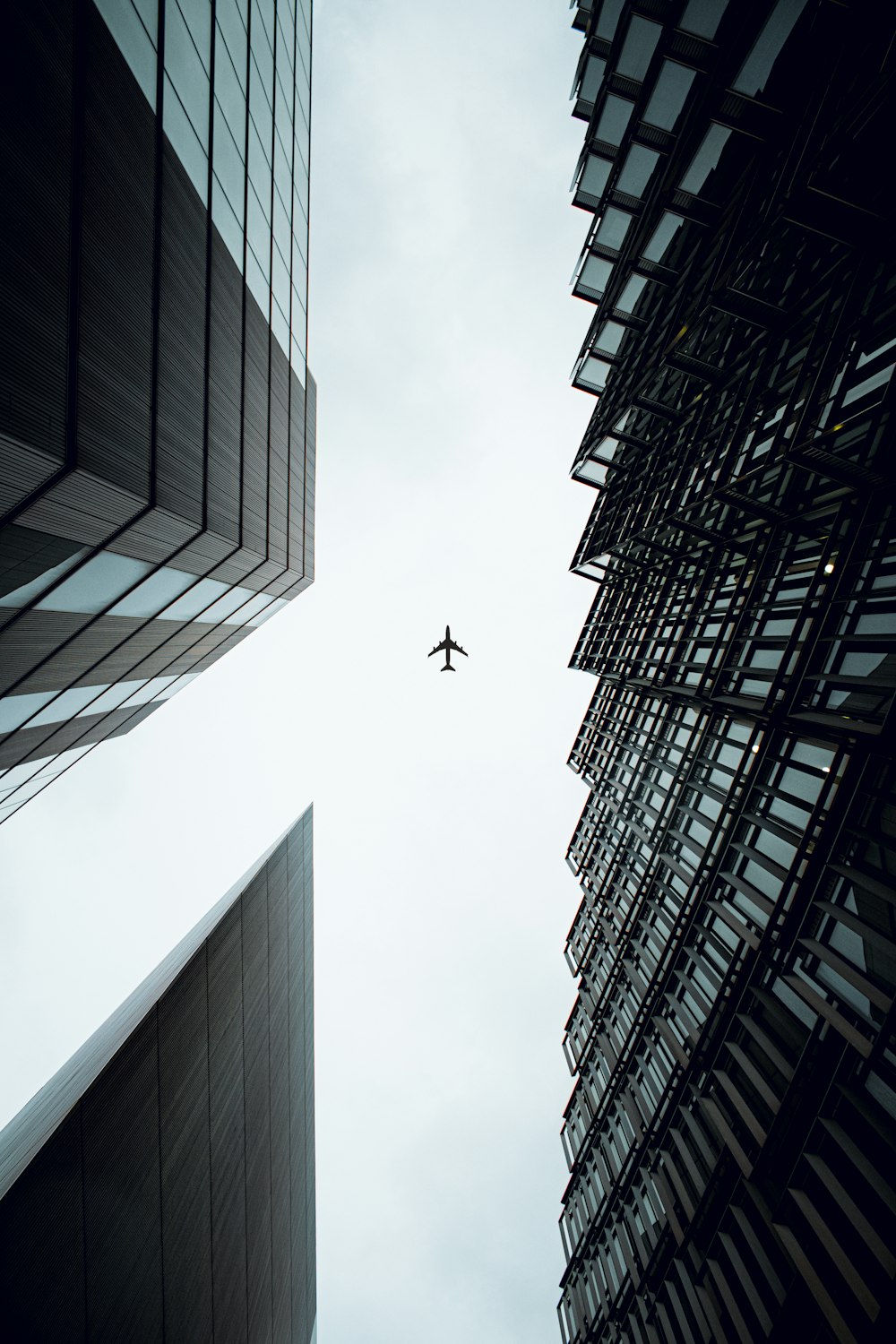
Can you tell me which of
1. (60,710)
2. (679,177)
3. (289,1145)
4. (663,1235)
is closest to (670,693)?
(663,1235)

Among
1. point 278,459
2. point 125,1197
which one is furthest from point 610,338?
point 125,1197

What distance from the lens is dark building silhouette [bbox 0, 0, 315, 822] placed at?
6.82 m

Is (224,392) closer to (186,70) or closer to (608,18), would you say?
(186,70)

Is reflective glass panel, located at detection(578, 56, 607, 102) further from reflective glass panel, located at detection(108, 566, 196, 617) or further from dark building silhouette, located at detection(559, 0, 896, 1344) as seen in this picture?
reflective glass panel, located at detection(108, 566, 196, 617)

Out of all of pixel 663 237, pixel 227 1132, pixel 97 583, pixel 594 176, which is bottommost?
pixel 227 1132

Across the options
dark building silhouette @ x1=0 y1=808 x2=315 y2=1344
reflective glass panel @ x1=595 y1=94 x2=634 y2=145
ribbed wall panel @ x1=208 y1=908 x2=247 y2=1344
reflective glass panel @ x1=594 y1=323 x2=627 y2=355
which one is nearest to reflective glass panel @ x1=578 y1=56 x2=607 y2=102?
reflective glass panel @ x1=595 y1=94 x2=634 y2=145

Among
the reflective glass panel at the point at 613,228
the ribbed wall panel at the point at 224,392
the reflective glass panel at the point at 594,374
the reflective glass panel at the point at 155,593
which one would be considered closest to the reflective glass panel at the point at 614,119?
the reflective glass panel at the point at 613,228

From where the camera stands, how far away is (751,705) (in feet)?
52.5

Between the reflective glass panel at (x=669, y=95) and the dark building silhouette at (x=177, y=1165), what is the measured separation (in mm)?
30007

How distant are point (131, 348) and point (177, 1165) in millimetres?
16072

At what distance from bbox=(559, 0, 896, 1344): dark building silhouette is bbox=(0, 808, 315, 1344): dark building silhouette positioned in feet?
39.4

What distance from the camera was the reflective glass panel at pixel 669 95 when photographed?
57.4ft

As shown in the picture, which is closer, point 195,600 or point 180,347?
point 180,347

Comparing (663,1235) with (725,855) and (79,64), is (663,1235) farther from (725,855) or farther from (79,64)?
(79,64)
